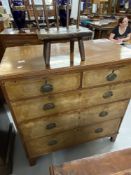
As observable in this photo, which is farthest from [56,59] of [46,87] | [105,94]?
[105,94]

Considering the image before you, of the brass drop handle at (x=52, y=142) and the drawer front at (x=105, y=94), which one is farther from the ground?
the drawer front at (x=105, y=94)

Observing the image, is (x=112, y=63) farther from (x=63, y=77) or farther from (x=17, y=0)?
(x=17, y=0)

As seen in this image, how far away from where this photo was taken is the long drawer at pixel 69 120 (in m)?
1.18

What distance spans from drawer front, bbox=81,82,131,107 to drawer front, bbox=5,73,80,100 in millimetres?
154

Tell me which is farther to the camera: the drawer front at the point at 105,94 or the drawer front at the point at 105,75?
the drawer front at the point at 105,94

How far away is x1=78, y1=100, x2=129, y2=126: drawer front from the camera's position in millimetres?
1280

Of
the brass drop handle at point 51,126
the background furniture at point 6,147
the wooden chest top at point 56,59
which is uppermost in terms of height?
the wooden chest top at point 56,59

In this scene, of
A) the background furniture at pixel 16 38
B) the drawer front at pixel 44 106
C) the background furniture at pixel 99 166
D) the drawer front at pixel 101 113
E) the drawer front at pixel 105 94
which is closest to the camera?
the background furniture at pixel 99 166

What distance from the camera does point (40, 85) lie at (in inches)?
38.0

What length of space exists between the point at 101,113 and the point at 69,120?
0.96 ft

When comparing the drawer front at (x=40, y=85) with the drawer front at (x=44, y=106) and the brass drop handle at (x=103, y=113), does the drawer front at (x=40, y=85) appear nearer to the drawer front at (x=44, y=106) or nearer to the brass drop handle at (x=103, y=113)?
the drawer front at (x=44, y=106)

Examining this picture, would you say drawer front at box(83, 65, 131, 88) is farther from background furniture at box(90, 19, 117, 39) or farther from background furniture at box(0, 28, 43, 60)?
background furniture at box(90, 19, 117, 39)

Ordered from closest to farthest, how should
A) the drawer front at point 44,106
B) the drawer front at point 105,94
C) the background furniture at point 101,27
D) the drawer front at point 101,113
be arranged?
the drawer front at point 44,106
the drawer front at point 105,94
the drawer front at point 101,113
the background furniture at point 101,27

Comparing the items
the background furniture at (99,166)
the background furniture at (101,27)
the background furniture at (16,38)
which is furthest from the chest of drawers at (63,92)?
the background furniture at (101,27)
